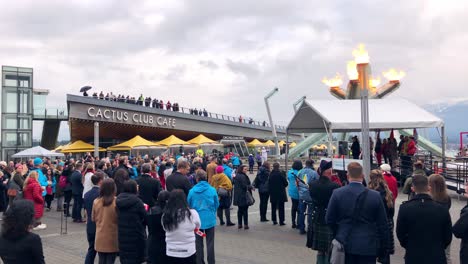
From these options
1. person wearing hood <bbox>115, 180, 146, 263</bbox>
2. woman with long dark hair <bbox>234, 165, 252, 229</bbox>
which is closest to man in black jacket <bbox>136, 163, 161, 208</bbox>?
person wearing hood <bbox>115, 180, 146, 263</bbox>

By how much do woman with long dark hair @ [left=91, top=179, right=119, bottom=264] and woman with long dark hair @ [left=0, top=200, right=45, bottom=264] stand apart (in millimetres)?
2032

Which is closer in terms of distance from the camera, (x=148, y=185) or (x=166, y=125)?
(x=148, y=185)

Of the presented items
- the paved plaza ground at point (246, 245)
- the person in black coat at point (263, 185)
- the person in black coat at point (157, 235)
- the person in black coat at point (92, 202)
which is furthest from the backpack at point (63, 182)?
the person in black coat at point (157, 235)

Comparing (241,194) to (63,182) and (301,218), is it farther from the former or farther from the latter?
(63,182)

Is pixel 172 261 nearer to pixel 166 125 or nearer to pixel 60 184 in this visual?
pixel 60 184

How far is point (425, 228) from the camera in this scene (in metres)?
4.54

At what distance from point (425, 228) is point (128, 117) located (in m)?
35.5

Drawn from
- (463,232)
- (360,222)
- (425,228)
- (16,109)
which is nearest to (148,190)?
(360,222)

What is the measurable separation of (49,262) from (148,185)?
92.5 inches

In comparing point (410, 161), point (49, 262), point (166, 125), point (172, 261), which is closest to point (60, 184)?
point (49, 262)

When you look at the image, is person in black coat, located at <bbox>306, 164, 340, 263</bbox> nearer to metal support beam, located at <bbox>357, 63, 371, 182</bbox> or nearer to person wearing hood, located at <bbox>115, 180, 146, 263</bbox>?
metal support beam, located at <bbox>357, 63, 371, 182</bbox>

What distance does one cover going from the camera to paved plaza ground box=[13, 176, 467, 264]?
311 inches

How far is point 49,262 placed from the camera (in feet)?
25.6

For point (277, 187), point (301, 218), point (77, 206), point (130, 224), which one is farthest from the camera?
point (77, 206)
